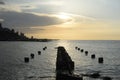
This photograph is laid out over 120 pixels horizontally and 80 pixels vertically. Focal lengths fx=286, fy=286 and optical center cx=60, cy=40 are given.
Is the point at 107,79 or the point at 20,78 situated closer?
the point at 107,79

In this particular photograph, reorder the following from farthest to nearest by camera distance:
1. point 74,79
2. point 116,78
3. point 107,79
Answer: point 116,78 < point 107,79 < point 74,79

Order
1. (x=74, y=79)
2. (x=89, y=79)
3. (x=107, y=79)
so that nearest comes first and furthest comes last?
(x=74, y=79)
(x=107, y=79)
(x=89, y=79)

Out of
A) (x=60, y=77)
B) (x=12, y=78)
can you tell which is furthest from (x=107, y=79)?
(x=12, y=78)

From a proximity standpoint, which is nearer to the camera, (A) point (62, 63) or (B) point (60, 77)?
(B) point (60, 77)

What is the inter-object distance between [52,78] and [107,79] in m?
9.41

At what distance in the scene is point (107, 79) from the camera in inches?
1709

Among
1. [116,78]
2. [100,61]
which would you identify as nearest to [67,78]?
[116,78]

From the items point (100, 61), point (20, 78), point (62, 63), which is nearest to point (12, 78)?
point (20, 78)

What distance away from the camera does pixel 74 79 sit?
3281cm

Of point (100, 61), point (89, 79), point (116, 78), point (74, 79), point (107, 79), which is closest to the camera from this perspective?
point (74, 79)

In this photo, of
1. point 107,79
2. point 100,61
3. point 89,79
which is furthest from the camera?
point 100,61

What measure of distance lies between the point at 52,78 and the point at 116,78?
11835 millimetres

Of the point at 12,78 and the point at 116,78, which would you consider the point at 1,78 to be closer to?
the point at 12,78

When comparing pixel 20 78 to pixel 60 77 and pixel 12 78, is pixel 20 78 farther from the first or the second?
pixel 60 77
